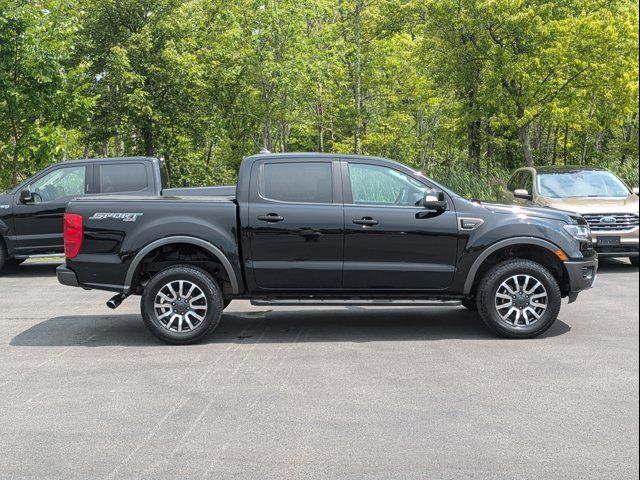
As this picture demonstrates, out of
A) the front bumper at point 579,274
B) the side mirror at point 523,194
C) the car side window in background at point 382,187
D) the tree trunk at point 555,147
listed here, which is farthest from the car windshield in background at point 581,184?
A: the tree trunk at point 555,147

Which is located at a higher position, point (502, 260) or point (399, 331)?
point (502, 260)

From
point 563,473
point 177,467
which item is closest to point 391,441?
point 563,473

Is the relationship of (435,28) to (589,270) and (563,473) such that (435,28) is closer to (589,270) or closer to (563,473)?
(589,270)

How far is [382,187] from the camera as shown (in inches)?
282

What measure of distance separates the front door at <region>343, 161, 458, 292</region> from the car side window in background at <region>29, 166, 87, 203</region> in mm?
6914

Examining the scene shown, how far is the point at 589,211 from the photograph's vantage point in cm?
1109

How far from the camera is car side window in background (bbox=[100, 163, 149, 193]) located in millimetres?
11984

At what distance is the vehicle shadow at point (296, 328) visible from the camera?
716 cm

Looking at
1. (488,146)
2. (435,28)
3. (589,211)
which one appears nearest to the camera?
(589,211)

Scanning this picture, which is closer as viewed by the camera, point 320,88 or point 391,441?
point 391,441

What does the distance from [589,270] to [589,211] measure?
4309 millimetres

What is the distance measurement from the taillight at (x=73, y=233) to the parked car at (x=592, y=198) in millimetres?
6161

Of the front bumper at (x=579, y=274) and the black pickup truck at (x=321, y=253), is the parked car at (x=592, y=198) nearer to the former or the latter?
the front bumper at (x=579, y=274)

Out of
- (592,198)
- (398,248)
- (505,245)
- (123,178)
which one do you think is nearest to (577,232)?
(505,245)
